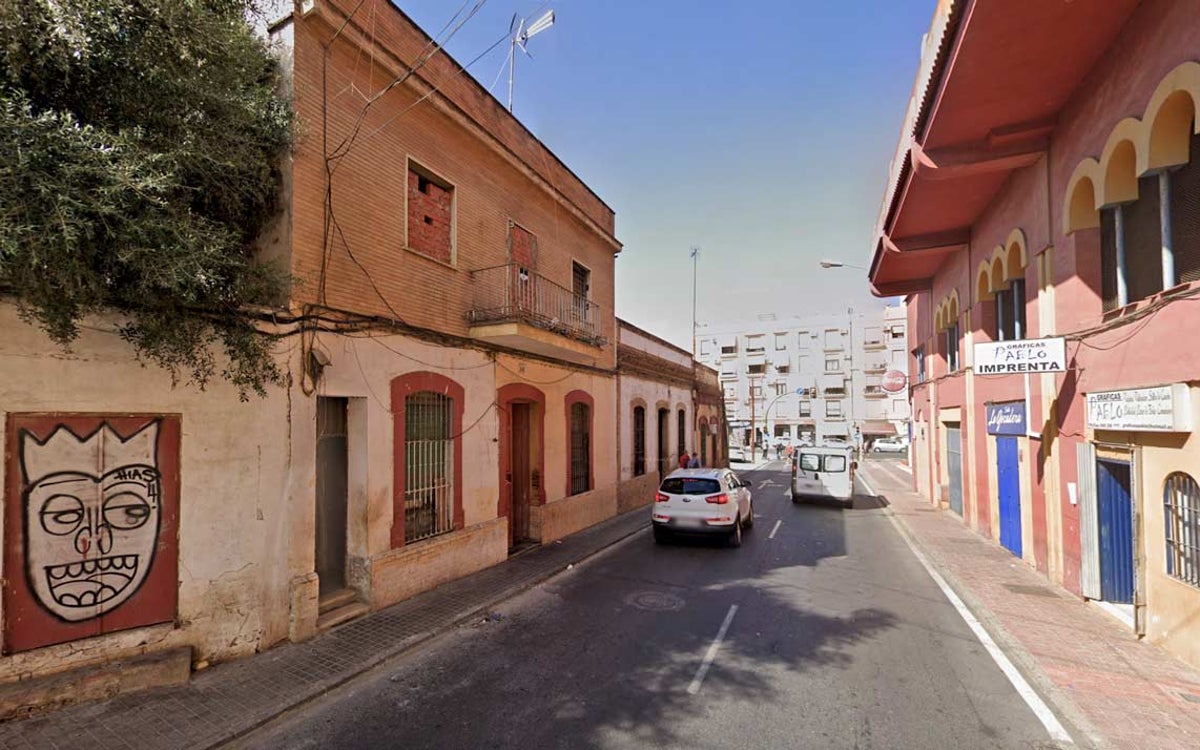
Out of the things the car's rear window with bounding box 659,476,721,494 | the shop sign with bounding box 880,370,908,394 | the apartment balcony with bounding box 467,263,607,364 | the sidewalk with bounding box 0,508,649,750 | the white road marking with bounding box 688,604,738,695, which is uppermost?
the apartment balcony with bounding box 467,263,607,364

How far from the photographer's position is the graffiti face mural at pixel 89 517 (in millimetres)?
4641

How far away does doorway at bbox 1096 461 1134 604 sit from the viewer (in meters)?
6.84

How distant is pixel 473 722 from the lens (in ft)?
15.0

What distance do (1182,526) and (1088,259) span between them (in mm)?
3643

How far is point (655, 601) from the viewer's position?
7727mm

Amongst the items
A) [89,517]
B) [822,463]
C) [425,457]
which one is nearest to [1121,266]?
[425,457]

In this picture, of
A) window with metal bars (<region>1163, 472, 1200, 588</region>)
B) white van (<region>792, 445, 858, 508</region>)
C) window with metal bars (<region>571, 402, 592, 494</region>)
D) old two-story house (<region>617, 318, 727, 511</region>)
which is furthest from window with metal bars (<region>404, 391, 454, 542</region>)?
white van (<region>792, 445, 858, 508</region>)

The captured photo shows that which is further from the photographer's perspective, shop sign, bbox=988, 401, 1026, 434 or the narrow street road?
shop sign, bbox=988, 401, 1026, 434

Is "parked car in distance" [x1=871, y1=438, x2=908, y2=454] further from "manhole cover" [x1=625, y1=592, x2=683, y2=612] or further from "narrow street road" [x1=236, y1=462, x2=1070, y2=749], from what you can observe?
"manhole cover" [x1=625, y1=592, x2=683, y2=612]

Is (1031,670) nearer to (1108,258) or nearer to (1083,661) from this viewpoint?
(1083,661)

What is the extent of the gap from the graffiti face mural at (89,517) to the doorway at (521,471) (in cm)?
657

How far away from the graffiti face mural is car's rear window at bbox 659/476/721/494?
8496mm

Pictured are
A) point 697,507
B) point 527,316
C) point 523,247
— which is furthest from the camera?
point 523,247

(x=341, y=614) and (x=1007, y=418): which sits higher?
(x=1007, y=418)
